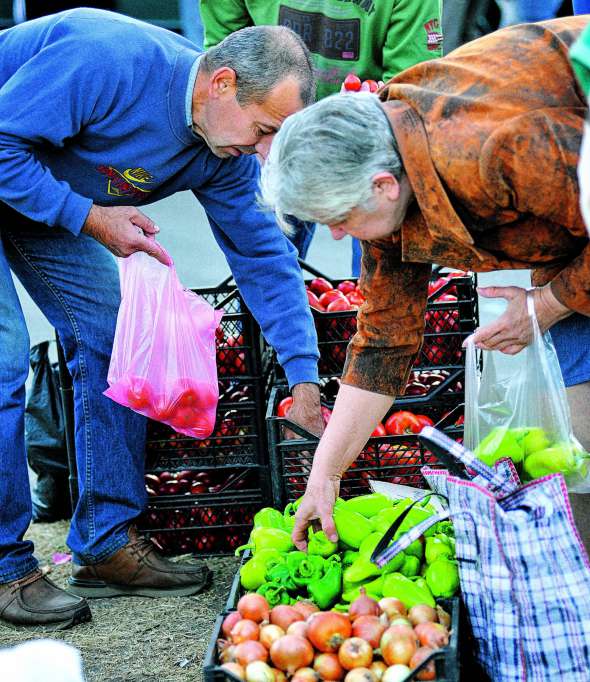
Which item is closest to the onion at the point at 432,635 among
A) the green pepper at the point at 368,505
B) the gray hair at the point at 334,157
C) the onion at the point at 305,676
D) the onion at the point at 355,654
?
the onion at the point at 355,654

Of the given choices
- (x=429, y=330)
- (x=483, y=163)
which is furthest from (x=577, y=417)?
(x=483, y=163)

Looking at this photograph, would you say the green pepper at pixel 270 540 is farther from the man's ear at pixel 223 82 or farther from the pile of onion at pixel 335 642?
the man's ear at pixel 223 82

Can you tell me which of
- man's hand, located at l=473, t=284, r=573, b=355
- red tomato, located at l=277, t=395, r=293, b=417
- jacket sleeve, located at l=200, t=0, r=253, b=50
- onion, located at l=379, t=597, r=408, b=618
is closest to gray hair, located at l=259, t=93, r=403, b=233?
man's hand, located at l=473, t=284, r=573, b=355

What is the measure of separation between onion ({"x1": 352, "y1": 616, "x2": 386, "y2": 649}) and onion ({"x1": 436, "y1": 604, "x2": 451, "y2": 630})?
142mm

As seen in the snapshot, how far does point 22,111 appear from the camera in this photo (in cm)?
269

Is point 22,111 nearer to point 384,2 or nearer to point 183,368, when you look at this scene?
point 183,368

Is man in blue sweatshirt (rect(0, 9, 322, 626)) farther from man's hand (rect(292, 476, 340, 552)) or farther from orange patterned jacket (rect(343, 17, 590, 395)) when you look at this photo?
orange patterned jacket (rect(343, 17, 590, 395))

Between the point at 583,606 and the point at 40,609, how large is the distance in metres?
1.66

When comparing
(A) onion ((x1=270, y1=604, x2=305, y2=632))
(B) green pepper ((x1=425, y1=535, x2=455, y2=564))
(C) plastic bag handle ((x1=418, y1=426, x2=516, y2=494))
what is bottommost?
(B) green pepper ((x1=425, y1=535, x2=455, y2=564))

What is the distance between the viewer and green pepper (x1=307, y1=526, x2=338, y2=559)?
2383 millimetres

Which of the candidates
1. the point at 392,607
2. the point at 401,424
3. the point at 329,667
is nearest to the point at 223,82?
the point at 401,424

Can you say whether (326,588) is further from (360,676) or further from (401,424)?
(401,424)

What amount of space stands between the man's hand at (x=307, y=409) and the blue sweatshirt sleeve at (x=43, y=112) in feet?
2.82

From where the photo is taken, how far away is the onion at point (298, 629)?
6.74 feet
